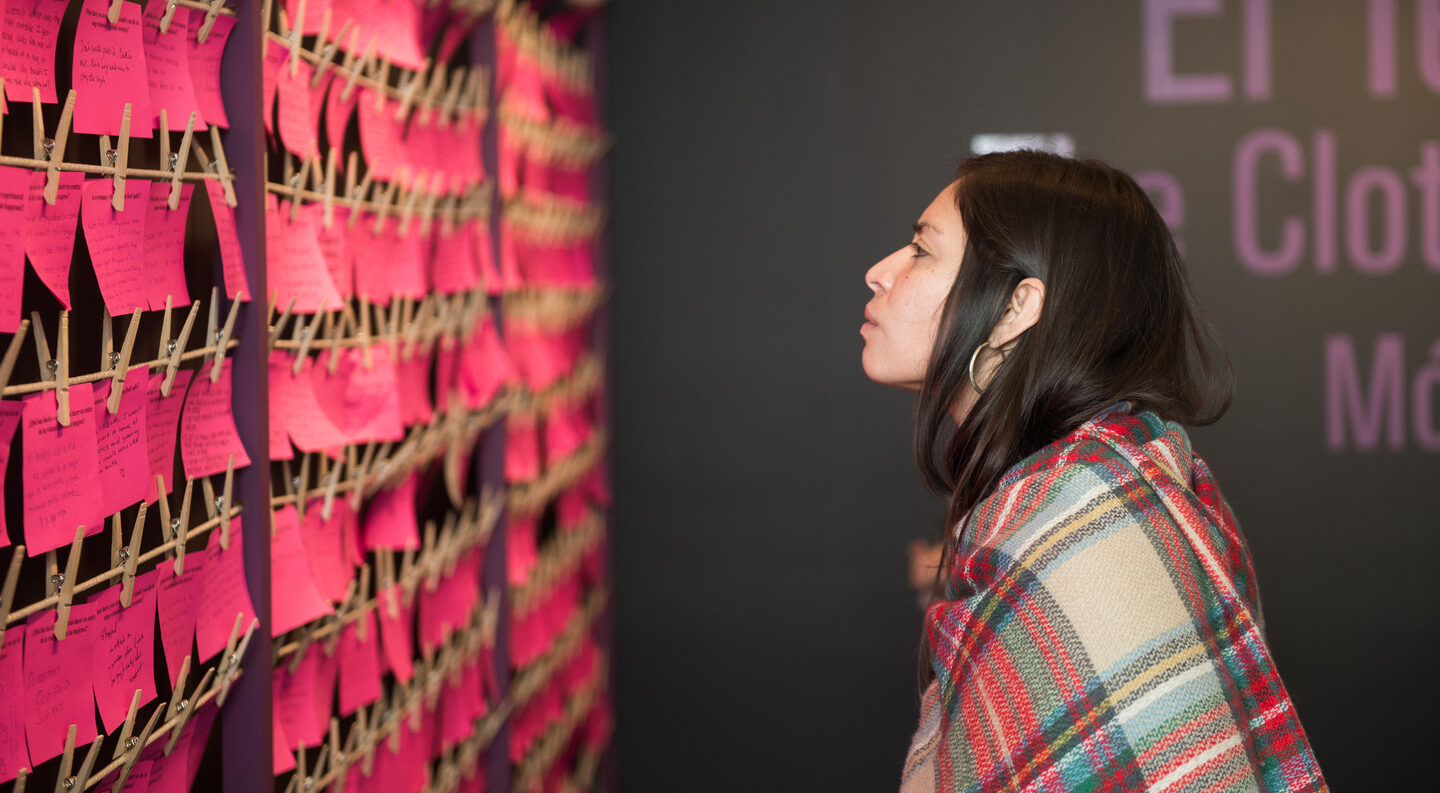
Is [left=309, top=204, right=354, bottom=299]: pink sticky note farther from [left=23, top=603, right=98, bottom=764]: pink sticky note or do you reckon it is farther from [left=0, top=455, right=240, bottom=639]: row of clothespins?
[left=23, top=603, right=98, bottom=764]: pink sticky note

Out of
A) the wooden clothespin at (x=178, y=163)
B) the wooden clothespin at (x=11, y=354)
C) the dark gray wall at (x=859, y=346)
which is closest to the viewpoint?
the wooden clothespin at (x=11, y=354)

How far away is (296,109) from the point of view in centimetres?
135

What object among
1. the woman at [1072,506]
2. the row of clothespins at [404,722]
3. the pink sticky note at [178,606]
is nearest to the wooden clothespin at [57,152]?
the pink sticky note at [178,606]

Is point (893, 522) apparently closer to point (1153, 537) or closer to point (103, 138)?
point (1153, 537)

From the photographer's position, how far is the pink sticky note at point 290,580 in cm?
132

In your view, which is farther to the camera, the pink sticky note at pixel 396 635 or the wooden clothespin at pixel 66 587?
the pink sticky note at pixel 396 635

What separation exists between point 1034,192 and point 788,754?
217cm

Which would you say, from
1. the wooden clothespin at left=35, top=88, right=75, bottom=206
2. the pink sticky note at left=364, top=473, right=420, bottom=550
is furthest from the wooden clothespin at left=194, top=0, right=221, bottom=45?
the pink sticky note at left=364, top=473, right=420, bottom=550

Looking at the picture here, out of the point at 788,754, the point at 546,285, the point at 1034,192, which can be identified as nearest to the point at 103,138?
the point at 1034,192

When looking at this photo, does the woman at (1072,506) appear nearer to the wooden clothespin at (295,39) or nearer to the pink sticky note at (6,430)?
the wooden clothespin at (295,39)

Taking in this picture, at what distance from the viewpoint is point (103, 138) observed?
0.96 meters

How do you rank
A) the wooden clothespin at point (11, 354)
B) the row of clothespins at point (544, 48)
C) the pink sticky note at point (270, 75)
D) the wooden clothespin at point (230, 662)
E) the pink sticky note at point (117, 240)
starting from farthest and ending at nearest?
the row of clothespins at point (544, 48) < the pink sticky note at point (270, 75) < the wooden clothespin at point (230, 662) < the pink sticky note at point (117, 240) < the wooden clothespin at point (11, 354)

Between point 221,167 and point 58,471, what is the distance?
35cm

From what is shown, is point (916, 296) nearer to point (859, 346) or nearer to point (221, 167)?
point (221, 167)
